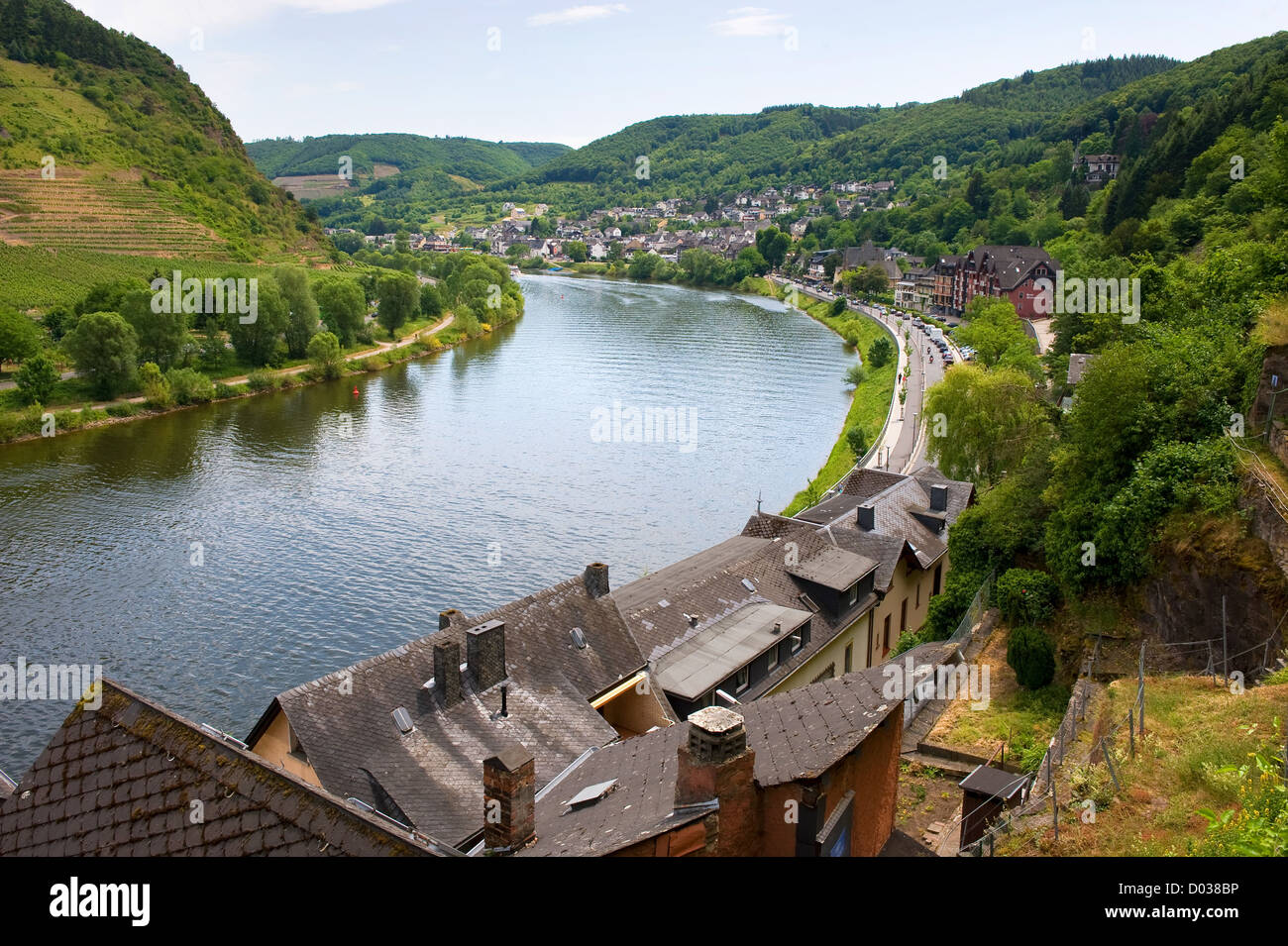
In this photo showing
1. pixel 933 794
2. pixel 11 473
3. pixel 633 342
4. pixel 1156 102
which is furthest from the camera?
pixel 1156 102

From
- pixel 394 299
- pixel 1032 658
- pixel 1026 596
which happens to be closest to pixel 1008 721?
pixel 1032 658

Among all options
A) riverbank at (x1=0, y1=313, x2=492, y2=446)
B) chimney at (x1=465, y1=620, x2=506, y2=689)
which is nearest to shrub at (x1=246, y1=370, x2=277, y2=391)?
riverbank at (x1=0, y1=313, x2=492, y2=446)

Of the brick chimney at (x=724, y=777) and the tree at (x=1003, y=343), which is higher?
the tree at (x=1003, y=343)

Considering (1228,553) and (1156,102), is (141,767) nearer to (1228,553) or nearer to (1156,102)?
(1228,553)

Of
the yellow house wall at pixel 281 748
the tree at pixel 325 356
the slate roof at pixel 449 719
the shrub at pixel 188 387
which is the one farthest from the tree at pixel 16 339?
the yellow house wall at pixel 281 748

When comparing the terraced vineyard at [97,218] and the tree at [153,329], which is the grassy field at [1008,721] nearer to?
the tree at [153,329]
